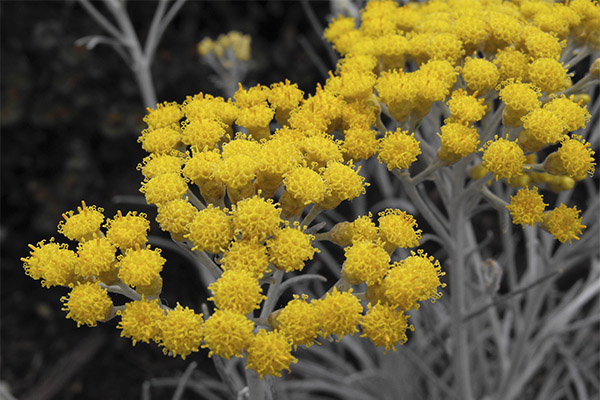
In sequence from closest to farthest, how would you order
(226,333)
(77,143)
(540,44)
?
(226,333) < (540,44) < (77,143)

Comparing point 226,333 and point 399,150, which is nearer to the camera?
point 226,333

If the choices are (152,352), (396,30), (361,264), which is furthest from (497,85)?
(152,352)

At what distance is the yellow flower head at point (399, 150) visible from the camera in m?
1.14

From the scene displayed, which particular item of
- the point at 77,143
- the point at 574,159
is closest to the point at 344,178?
the point at 574,159

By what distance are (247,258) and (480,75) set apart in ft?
1.99

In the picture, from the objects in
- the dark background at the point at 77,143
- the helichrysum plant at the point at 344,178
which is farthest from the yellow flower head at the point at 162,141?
the dark background at the point at 77,143

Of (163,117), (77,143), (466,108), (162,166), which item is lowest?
(466,108)

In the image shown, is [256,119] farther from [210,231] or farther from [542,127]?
→ [542,127]

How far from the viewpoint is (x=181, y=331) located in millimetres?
921

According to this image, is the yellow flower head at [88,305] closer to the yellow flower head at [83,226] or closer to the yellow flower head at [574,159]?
the yellow flower head at [83,226]

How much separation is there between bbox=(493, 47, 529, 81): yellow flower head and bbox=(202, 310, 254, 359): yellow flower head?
2.41 feet

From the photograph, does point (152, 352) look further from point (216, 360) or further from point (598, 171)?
point (598, 171)

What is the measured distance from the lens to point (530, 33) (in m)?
1.25

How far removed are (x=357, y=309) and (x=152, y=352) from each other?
191 centimetres
